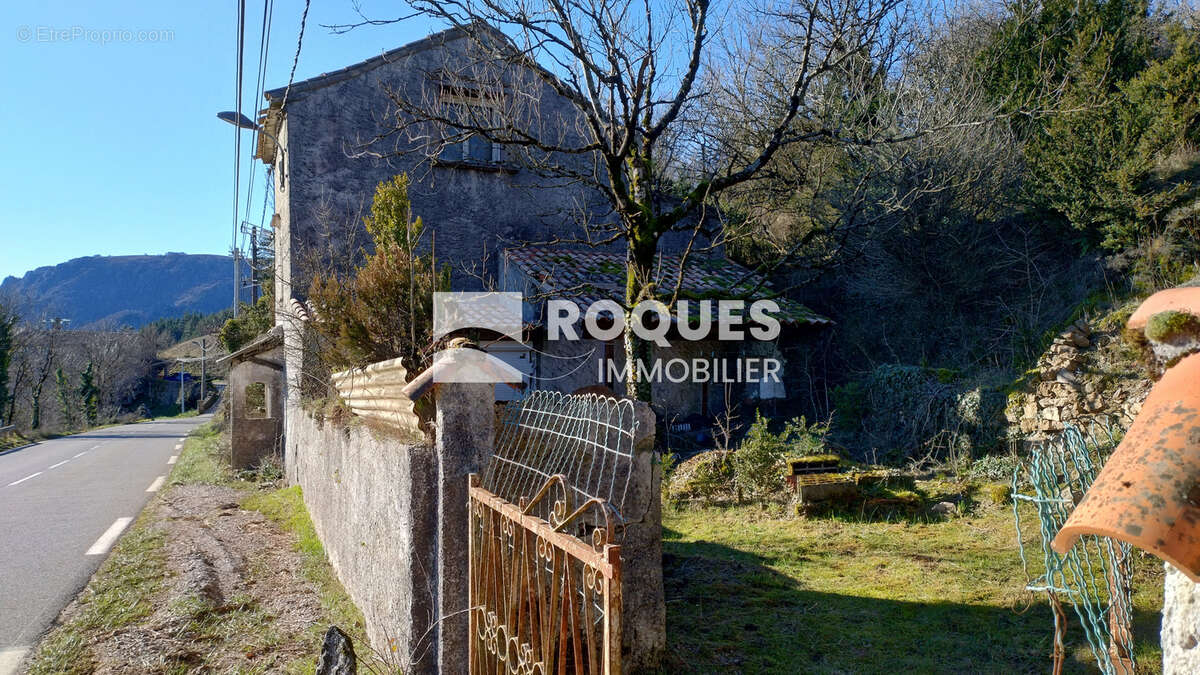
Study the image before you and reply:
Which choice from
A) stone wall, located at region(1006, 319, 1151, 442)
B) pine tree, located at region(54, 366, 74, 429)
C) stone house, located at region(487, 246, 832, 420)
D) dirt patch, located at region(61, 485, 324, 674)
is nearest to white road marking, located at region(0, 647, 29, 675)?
dirt patch, located at region(61, 485, 324, 674)

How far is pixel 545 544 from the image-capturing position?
2.43m

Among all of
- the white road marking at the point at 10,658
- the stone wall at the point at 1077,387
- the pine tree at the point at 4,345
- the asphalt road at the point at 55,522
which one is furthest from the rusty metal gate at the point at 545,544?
the pine tree at the point at 4,345

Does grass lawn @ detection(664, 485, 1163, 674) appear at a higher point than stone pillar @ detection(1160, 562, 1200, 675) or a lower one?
lower

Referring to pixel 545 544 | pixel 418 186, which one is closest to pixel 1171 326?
pixel 545 544

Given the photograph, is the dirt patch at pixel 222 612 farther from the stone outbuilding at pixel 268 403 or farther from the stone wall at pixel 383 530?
the stone outbuilding at pixel 268 403

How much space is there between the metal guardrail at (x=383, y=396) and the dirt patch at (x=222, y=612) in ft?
5.17

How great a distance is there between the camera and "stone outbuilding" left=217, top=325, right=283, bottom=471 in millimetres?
14047

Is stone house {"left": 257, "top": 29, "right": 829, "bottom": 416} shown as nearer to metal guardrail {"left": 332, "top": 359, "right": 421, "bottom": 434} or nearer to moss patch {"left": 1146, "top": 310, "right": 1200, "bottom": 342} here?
metal guardrail {"left": 332, "top": 359, "right": 421, "bottom": 434}

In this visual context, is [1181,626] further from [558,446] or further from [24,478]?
[24,478]

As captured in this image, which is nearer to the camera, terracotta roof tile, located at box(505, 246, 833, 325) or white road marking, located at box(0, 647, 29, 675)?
white road marking, located at box(0, 647, 29, 675)

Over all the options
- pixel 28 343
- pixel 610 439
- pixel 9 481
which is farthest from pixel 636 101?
pixel 28 343

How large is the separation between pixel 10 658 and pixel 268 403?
35.8 feet

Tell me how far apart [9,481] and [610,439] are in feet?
51.8

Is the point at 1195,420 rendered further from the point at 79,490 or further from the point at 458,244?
the point at 79,490
